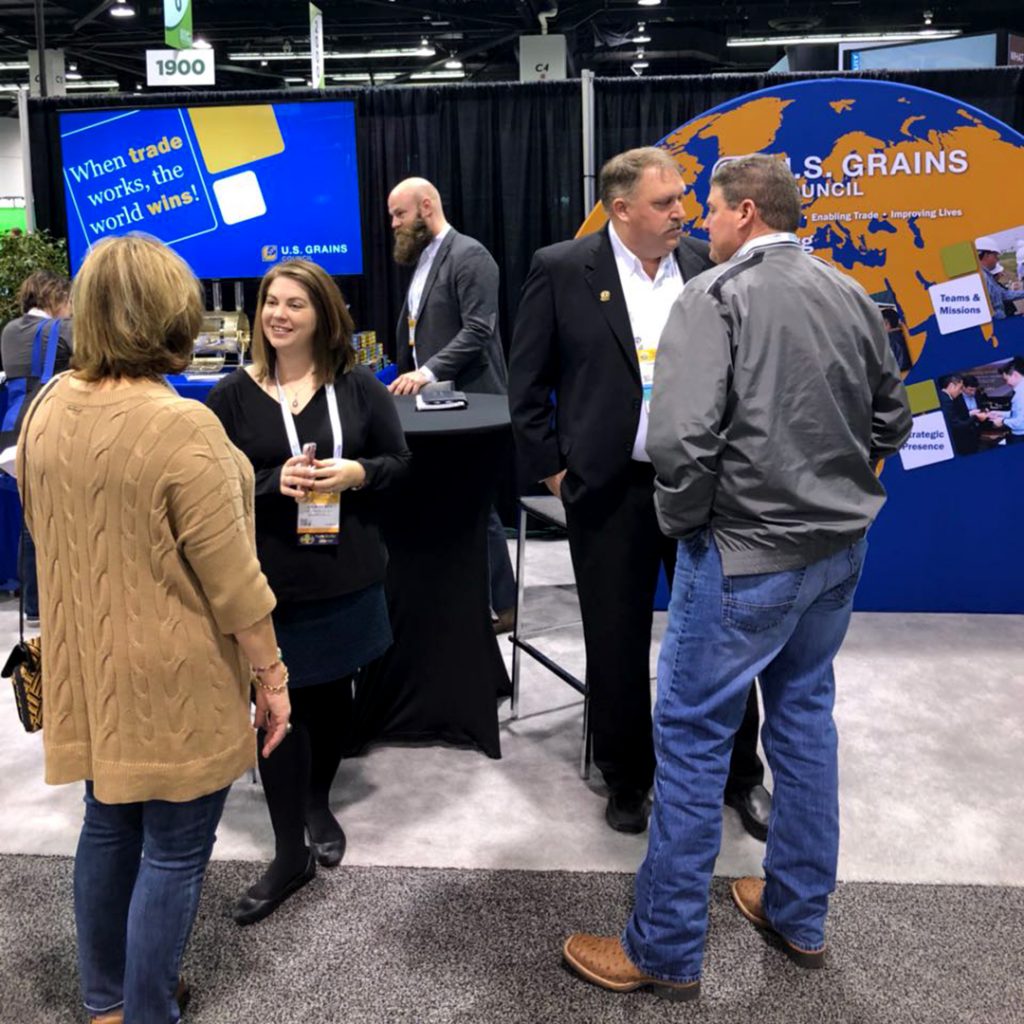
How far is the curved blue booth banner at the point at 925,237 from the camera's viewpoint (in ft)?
11.6

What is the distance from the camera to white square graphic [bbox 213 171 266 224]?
529 centimetres

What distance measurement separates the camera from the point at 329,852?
2273mm

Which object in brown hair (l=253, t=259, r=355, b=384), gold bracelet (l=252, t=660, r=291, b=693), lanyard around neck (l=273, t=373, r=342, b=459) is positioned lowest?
gold bracelet (l=252, t=660, r=291, b=693)

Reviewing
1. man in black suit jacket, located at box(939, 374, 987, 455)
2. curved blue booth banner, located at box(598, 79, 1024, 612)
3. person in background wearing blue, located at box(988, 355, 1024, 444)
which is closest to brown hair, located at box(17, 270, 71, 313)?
curved blue booth banner, located at box(598, 79, 1024, 612)

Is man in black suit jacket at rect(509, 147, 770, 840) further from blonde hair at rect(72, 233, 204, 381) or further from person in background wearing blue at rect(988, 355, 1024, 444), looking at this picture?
person in background wearing blue at rect(988, 355, 1024, 444)

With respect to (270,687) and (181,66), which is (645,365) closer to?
(270,687)

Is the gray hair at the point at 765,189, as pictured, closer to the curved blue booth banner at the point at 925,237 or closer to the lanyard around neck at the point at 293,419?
the lanyard around neck at the point at 293,419

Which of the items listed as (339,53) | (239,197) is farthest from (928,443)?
(339,53)

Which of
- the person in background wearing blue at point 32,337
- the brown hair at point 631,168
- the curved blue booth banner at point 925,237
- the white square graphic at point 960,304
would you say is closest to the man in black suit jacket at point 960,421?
the curved blue booth banner at point 925,237

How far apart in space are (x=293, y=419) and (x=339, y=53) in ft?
36.3

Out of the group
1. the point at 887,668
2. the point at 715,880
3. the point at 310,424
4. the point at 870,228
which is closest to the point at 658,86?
the point at 870,228

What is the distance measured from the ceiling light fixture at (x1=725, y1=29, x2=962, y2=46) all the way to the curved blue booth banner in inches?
347

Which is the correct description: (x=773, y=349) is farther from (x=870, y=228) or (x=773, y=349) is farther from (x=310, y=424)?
(x=870, y=228)

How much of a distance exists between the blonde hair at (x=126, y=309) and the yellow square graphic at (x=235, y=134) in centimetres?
419
